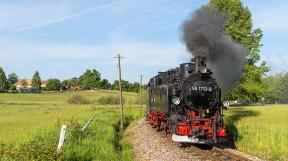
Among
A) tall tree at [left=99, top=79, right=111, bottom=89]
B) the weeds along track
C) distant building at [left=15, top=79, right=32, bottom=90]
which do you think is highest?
distant building at [left=15, top=79, right=32, bottom=90]

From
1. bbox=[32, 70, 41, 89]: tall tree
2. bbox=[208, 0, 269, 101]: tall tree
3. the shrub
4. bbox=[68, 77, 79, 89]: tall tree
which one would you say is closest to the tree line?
Result: bbox=[32, 70, 41, 89]: tall tree

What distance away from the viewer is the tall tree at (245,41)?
41.2 metres

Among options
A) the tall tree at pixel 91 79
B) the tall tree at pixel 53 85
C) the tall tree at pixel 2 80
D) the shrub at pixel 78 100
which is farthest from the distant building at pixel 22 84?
the shrub at pixel 78 100

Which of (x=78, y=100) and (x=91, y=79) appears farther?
(x=91, y=79)

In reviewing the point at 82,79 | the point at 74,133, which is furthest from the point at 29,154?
the point at 82,79

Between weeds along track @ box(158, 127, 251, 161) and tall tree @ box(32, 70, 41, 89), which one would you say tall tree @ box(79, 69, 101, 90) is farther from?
weeds along track @ box(158, 127, 251, 161)

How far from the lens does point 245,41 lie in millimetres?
41312

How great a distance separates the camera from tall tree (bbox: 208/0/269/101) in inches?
1624

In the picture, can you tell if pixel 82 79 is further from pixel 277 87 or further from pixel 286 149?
pixel 286 149

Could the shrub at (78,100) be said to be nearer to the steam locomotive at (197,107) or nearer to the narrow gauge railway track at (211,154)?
the narrow gauge railway track at (211,154)

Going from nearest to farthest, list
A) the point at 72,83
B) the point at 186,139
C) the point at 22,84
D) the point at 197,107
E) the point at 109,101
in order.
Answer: the point at 186,139
the point at 197,107
the point at 109,101
the point at 72,83
the point at 22,84

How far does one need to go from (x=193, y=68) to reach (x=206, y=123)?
2386 millimetres

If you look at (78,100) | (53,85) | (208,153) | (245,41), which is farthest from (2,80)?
(208,153)

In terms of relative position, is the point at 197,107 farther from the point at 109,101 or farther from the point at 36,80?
the point at 36,80
